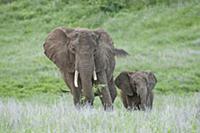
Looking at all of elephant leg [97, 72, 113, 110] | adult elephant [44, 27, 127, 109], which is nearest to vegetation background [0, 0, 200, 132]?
elephant leg [97, 72, 113, 110]

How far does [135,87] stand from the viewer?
13.9 metres

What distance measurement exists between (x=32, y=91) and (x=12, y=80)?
208 centimetres

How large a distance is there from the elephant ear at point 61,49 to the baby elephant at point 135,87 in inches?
69.8

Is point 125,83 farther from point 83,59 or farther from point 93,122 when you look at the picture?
point 93,122

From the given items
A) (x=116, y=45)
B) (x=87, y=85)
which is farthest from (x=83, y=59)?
(x=116, y=45)

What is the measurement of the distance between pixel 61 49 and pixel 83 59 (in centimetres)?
134

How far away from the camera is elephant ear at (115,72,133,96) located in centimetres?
1410

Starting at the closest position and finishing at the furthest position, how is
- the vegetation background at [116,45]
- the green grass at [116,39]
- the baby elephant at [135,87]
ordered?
the vegetation background at [116,45], the baby elephant at [135,87], the green grass at [116,39]

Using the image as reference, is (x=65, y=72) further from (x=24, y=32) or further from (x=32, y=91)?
(x=24, y=32)

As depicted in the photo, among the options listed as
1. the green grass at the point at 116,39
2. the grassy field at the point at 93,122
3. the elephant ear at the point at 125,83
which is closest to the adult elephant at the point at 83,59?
the elephant ear at the point at 125,83

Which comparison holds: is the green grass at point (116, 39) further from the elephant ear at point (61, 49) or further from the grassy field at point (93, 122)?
the grassy field at point (93, 122)

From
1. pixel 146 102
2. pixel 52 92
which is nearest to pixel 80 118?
pixel 146 102

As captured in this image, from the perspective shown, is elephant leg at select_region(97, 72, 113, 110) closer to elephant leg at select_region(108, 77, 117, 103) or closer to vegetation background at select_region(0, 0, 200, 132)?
vegetation background at select_region(0, 0, 200, 132)

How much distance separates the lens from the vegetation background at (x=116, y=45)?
666 centimetres
